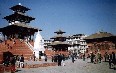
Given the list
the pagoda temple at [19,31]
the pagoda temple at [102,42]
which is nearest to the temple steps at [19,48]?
the pagoda temple at [19,31]

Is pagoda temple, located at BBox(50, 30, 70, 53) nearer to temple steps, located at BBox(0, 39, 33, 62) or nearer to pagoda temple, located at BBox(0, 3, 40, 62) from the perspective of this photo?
pagoda temple, located at BBox(0, 3, 40, 62)

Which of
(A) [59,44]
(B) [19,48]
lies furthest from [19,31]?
(A) [59,44]

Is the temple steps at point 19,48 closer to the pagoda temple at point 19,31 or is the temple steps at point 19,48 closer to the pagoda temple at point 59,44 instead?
the pagoda temple at point 19,31

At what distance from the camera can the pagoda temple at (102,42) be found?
3856 cm

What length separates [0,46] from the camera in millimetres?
27453

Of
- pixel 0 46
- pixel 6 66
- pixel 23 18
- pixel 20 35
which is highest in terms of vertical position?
pixel 23 18

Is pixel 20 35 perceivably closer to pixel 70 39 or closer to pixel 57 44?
pixel 57 44

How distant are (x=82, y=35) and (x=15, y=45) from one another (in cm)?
7235

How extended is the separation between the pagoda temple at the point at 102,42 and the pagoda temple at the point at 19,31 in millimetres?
12705

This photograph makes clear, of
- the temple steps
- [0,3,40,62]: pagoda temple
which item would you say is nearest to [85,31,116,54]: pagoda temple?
[0,3,40,62]: pagoda temple

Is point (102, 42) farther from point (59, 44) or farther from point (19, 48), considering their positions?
point (19, 48)

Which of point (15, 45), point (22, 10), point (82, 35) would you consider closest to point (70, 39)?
point (82, 35)

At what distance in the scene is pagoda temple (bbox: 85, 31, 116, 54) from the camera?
127ft

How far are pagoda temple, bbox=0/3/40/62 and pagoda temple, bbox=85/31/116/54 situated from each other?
12.7 m
